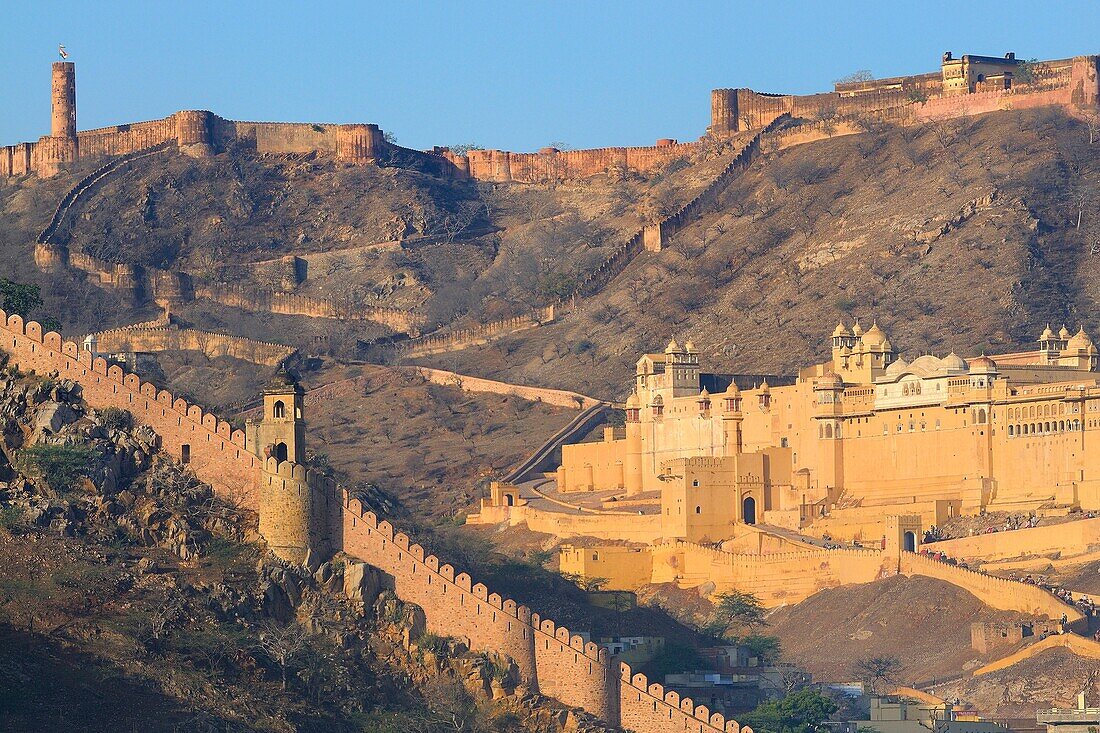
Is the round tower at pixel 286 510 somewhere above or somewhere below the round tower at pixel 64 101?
below

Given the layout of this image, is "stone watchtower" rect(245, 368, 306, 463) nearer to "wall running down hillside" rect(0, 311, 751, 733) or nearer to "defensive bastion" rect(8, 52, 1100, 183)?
"wall running down hillside" rect(0, 311, 751, 733)

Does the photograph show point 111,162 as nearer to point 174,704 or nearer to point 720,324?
point 720,324

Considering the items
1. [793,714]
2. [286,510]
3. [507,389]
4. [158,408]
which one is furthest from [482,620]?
[507,389]

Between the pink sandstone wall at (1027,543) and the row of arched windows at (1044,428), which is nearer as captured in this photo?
the pink sandstone wall at (1027,543)

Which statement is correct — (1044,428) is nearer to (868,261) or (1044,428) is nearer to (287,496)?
(868,261)

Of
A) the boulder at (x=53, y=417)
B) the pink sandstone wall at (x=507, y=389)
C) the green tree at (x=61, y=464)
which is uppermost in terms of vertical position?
the pink sandstone wall at (x=507, y=389)

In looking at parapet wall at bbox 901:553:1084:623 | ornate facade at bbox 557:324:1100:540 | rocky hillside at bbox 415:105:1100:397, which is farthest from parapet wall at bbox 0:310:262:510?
rocky hillside at bbox 415:105:1100:397

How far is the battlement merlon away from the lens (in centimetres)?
15588

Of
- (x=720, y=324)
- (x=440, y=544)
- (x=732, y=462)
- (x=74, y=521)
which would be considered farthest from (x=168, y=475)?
(x=720, y=324)

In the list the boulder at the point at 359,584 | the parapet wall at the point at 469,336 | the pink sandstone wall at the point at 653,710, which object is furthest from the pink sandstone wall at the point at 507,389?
the boulder at the point at 359,584

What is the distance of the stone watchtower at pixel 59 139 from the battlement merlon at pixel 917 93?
37161 millimetres

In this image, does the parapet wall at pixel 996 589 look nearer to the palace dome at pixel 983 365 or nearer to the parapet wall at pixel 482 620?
the palace dome at pixel 983 365

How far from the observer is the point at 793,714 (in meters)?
73.1

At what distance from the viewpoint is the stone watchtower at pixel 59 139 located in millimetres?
175875
